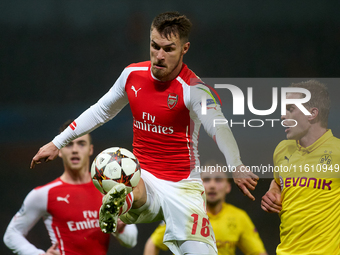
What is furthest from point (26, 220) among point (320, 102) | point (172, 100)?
point (320, 102)

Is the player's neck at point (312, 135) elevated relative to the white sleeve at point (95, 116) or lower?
lower

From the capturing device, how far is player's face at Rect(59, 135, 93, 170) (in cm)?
484

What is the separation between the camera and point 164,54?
3.30 metres

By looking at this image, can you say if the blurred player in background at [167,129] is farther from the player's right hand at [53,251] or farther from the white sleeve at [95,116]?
the player's right hand at [53,251]

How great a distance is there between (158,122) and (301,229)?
4.51 feet

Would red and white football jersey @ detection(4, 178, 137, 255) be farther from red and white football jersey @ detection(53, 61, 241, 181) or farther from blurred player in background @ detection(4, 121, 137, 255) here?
red and white football jersey @ detection(53, 61, 241, 181)

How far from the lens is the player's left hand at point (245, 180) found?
2.58m

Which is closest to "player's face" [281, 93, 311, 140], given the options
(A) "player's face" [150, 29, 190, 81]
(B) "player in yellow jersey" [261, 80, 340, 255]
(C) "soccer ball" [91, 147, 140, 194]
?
(B) "player in yellow jersey" [261, 80, 340, 255]

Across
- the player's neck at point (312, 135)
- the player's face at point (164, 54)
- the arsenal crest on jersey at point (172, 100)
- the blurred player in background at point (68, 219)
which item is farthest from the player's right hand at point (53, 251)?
the player's neck at point (312, 135)

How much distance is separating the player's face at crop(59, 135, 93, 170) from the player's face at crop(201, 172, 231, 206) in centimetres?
136

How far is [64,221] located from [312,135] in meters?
2.82

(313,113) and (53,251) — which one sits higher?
(313,113)

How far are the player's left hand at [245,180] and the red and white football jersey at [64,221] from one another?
8.27 feet

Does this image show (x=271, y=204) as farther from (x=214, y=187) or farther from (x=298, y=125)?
(x=214, y=187)
